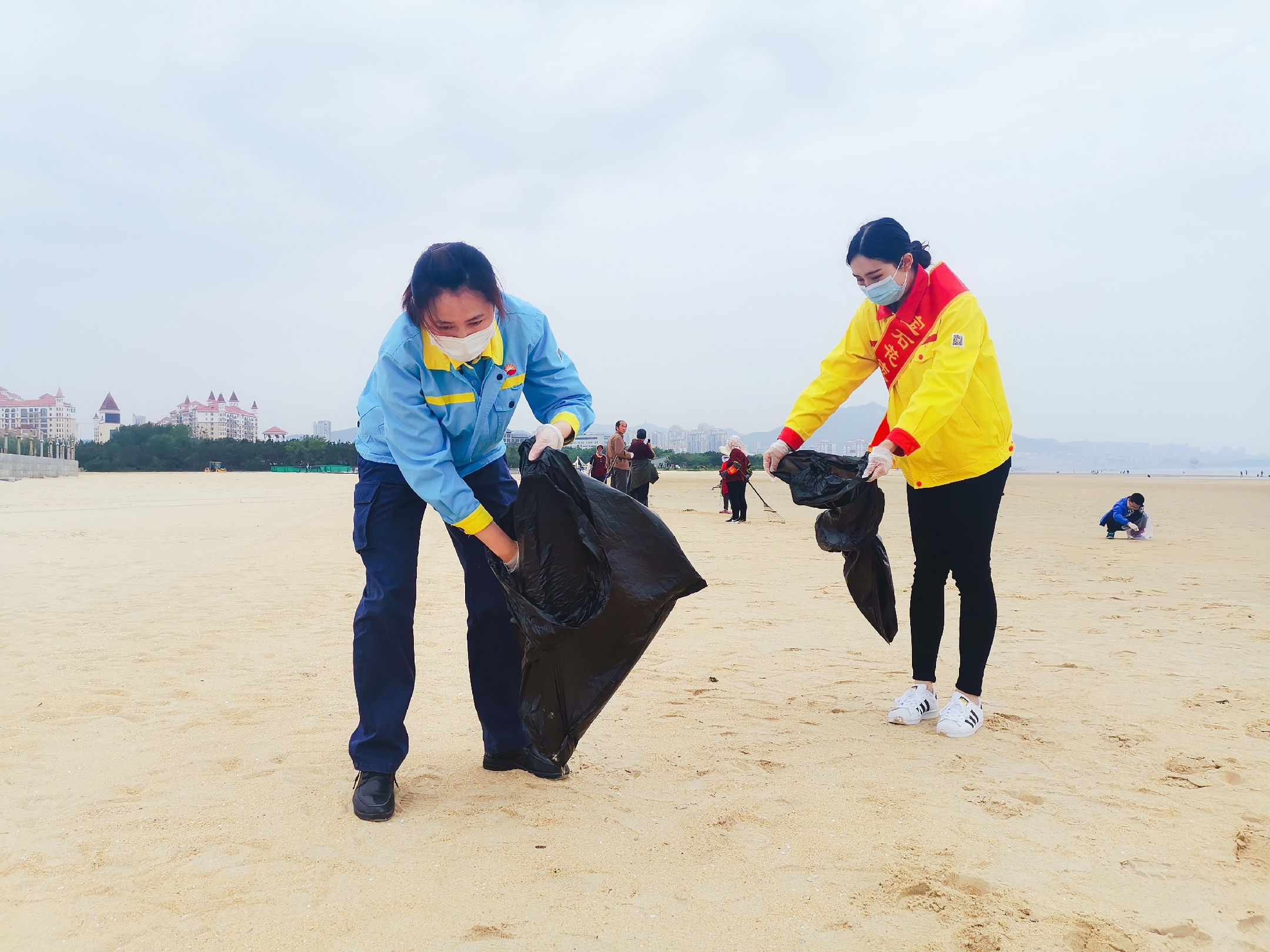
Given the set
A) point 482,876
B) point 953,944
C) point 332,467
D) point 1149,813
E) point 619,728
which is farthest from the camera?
point 332,467

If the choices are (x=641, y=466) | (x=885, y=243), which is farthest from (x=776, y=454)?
(x=641, y=466)

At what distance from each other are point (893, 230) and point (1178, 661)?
256 cm

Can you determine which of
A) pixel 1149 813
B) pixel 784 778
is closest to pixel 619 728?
pixel 784 778

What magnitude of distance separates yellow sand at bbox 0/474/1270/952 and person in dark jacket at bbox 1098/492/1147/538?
6195mm

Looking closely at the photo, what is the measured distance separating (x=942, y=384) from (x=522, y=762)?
73.1 inches

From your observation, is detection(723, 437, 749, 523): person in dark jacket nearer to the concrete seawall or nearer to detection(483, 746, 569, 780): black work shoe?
detection(483, 746, 569, 780): black work shoe

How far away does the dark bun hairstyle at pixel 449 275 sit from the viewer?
2158 mm

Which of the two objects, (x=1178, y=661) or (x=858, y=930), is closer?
(x=858, y=930)

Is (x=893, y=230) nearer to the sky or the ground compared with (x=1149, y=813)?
nearer to the sky

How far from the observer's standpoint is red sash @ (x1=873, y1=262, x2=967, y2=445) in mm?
2891

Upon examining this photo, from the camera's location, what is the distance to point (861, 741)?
111 inches

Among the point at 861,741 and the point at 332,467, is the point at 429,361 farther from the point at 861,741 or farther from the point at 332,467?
the point at 332,467

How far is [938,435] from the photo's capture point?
113 inches

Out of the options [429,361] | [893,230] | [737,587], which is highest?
[893,230]
